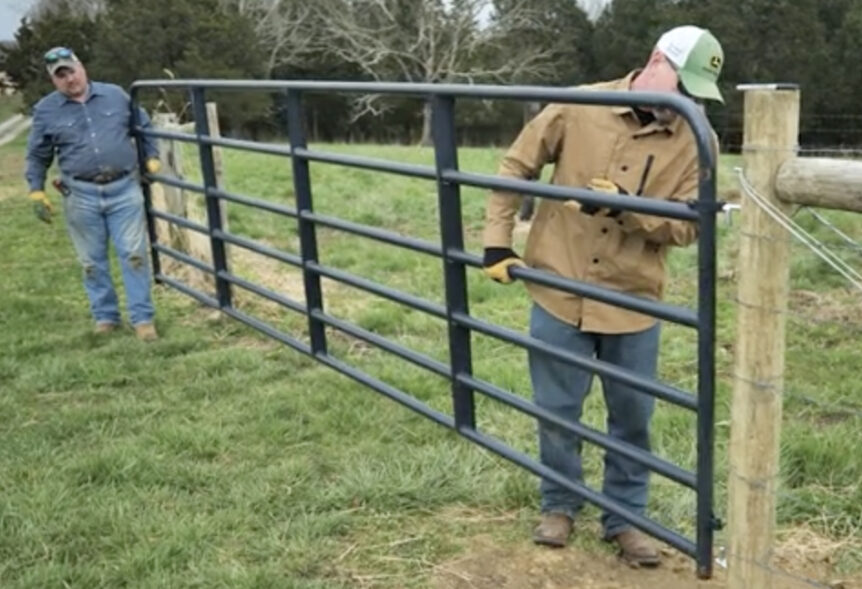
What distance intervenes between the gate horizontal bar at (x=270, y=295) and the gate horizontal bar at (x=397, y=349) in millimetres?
158

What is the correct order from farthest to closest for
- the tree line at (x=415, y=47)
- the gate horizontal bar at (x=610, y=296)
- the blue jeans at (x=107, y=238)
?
the tree line at (x=415, y=47) → the blue jeans at (x=107, y=238) → the gate horizontal bar at (x=610, y=296)

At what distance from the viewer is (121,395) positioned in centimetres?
527

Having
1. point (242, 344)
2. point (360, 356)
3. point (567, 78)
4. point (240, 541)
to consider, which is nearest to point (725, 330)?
point (360, 356)

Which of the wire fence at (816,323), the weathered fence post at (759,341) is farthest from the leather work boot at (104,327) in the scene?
the weathered fence post at (759,341)

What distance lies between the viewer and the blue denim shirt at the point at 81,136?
20.3ft

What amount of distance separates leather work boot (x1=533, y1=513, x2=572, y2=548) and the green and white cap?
1.48m

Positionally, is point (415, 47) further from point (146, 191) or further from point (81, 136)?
point (81, 136)

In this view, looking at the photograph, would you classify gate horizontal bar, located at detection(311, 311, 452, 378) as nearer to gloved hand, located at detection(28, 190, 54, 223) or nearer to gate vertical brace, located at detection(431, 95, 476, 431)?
gate vertical brace, located at detection(431, 95, 476, 431)

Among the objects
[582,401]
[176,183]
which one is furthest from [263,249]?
[582,401]

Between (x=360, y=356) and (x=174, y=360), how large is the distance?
1.03 metres

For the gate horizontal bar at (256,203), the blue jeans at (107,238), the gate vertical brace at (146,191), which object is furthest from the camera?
the gate vertical brace at (146,191)

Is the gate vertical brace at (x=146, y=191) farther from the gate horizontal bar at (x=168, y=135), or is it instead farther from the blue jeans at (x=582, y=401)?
the blue jeans at (x=582, y=401)

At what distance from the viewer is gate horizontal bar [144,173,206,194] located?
5.74 metres

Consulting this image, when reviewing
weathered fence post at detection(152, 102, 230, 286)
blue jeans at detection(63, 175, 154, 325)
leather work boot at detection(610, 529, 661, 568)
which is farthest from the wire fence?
weathered fence post at detection(152, 102, 230, 286)
